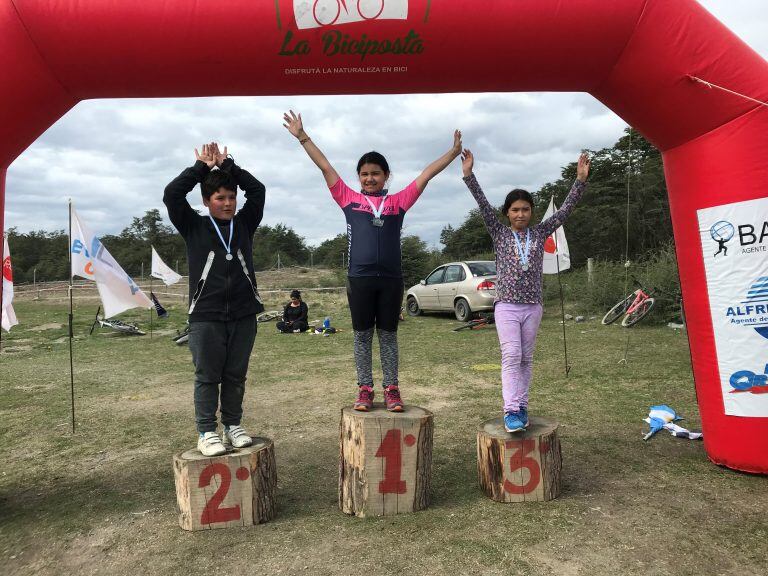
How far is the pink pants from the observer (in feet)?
12.7

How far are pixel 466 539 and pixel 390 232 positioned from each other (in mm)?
1941

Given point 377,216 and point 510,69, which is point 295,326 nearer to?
point 377,216

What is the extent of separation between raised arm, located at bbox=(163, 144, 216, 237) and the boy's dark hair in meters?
0.04

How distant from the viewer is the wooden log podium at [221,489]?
340cm

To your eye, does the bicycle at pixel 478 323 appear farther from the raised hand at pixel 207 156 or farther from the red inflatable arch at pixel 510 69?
the raised hand at pixel 207 156

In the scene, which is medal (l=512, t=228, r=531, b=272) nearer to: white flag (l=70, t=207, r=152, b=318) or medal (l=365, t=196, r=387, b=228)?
medal (l=365, t=196, r=387, b=228)

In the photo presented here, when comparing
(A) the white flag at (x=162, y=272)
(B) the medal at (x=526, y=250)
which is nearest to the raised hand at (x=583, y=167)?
(B) the medal at (x=526, y=250)

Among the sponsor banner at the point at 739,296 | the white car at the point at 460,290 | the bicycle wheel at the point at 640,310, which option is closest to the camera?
the sponsor banner at the point at 739,296

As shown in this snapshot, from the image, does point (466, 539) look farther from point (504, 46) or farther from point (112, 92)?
point (112, 92)

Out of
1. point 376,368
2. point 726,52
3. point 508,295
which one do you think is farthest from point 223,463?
point 376,368

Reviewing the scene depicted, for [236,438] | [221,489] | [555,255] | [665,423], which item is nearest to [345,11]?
[236,438]

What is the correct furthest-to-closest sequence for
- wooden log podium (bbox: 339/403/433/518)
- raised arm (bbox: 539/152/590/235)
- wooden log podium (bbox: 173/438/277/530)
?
1. raised arm (bbox: 539/152/590/235)
2. wooden log podium (bbox: 339/403/433/518)
3. wooden log podium (bbox: 173/438/277/530)

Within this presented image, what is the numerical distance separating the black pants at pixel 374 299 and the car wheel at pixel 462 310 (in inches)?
412

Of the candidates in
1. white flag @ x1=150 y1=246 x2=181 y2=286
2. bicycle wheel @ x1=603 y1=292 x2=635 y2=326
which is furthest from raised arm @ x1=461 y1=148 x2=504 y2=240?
white flag @ x1=150 y1=246 x2=181 y2=286
